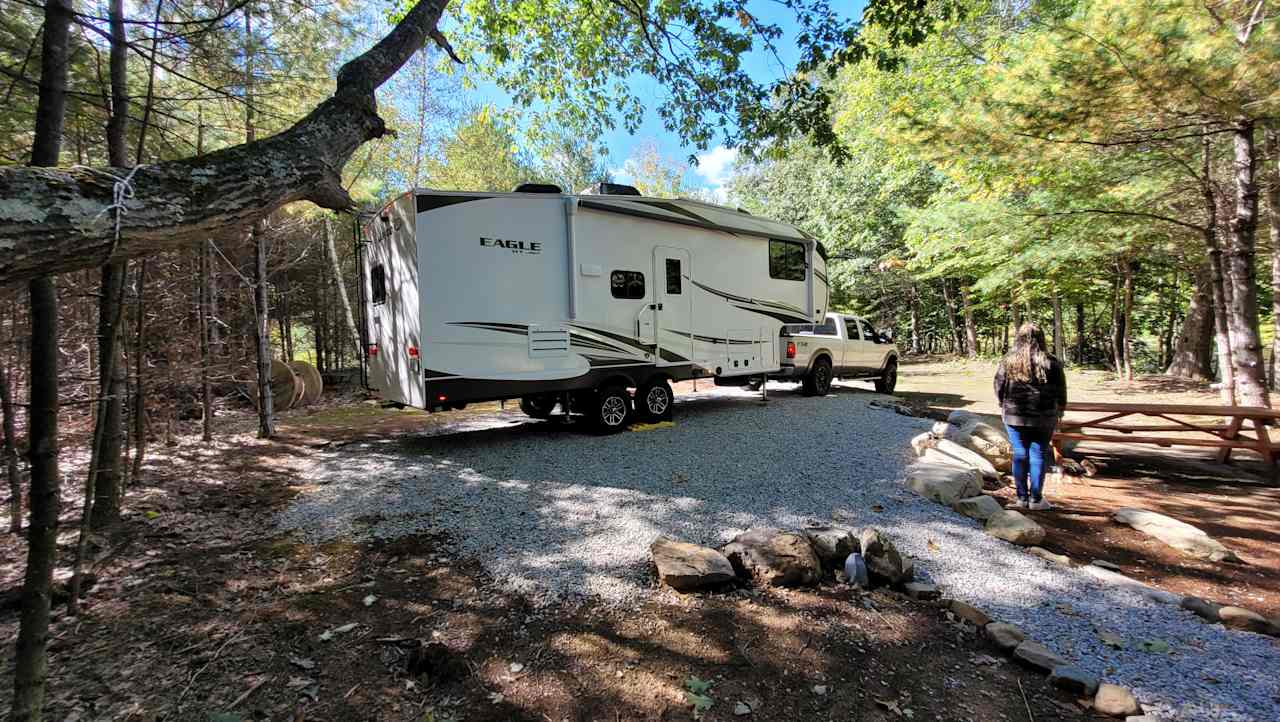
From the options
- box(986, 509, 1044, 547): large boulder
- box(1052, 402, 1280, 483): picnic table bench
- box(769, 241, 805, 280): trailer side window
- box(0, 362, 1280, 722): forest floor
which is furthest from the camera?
box(769, 241, 805, 280): trailer side window

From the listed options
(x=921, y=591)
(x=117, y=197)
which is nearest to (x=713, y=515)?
(x=921, y=591)

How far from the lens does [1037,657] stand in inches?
96.8

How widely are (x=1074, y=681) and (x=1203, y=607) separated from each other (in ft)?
4.61

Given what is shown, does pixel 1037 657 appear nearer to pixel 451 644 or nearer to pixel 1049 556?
pixel 1049 556

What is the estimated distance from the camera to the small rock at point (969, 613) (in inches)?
110

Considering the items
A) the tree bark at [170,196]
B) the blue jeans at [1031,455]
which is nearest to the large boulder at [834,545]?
the blue jeans at [1031,455]

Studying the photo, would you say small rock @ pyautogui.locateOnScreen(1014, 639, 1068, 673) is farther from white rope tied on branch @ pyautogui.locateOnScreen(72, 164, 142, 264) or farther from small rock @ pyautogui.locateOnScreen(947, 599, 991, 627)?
white rope tied on branch @ pyautogui.locateOnScreen(72, 164, 142, 264)

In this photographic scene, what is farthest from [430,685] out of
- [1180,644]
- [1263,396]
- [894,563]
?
[1263,396]

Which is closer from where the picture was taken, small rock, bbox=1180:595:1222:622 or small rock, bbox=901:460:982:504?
small rock, bbox=1180:595:1222:622

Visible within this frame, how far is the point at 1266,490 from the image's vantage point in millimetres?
5559

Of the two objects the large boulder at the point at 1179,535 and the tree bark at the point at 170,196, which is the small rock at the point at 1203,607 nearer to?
the large boulder at the point at 1179,535

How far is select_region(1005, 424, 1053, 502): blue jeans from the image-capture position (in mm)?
4824

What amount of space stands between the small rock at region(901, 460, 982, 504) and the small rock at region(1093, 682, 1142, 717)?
2.49 metres

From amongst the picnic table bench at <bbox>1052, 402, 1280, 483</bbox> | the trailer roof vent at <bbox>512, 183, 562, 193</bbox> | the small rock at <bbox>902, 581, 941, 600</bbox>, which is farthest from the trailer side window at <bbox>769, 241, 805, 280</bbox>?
the small rock at <bbox>902, 581, 941, 600</bbox>
